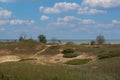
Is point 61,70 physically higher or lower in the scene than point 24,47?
lower

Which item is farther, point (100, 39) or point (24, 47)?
point (100, 39)

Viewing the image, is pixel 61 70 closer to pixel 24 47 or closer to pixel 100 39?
pixel 24 47

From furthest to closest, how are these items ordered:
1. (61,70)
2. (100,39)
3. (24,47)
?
(100,39), (24,47), (61,70)

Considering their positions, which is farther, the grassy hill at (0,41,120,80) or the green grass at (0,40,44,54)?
the green grass at (0,40,44,54)

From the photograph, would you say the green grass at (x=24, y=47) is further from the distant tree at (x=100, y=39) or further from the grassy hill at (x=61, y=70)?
the distant tree at (x=100, y=39)

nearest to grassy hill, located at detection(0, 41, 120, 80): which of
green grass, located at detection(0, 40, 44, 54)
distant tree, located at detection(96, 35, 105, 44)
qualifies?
green grass, located at detection(0, 40, 44, 54)

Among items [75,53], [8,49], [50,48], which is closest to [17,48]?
[8,49]

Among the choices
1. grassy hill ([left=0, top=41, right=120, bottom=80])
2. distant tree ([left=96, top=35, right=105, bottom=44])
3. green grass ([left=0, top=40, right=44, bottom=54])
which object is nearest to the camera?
grassy hill ([left=0, top=41, right=120, bottom=80])

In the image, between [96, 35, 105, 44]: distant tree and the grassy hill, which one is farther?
[96, 35, 105, 44]: distant tree

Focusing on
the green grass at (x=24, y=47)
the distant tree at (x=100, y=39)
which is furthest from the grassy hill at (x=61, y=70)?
the distant tree at (x=100, y=39)

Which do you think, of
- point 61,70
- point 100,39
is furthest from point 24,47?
point 61,70

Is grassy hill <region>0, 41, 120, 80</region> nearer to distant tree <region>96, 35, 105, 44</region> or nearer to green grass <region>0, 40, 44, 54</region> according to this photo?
green grass <region>0, 40, 44, 54</region>

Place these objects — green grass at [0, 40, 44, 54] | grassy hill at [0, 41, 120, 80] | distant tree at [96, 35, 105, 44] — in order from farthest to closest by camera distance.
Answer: distant tree at [96, 35, 105, 44] < green grass at [0, 40, 44, 54] < grassy hill at [0, 41, 120, 80]

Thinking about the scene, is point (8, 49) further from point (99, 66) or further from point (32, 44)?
point (99, 66)
